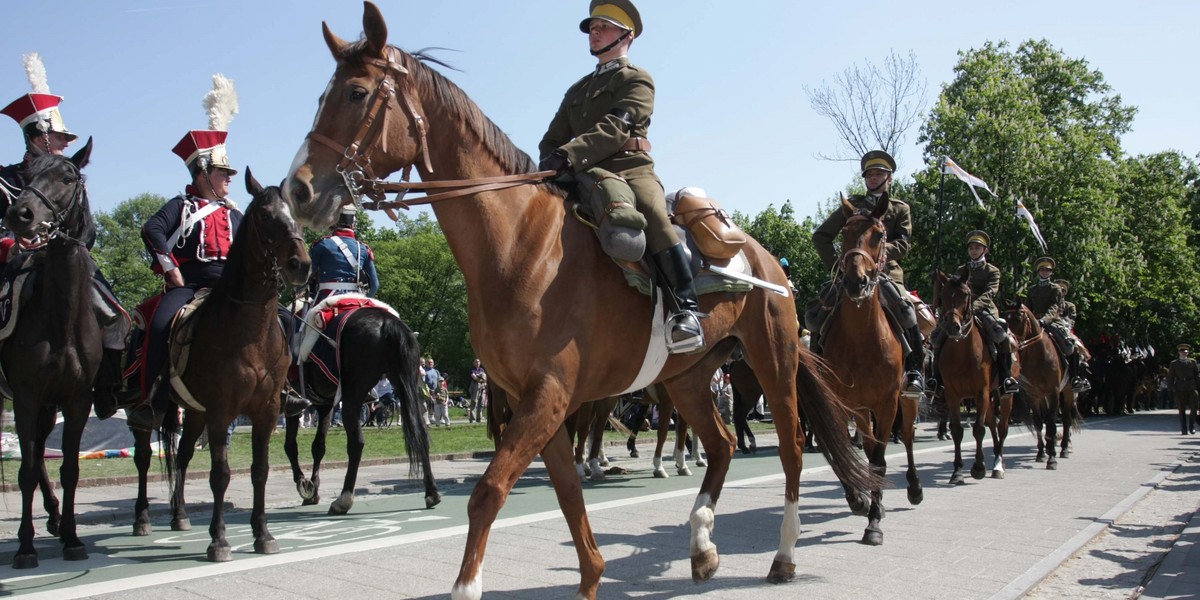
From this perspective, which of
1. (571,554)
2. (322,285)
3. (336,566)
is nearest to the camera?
(336,566)

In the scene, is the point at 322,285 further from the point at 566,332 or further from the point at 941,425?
the point at 941,425

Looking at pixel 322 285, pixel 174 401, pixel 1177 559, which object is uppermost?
pixel 322 285

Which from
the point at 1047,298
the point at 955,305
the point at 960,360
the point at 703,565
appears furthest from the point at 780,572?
the point at 1047,298

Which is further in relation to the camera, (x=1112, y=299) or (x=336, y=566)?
(x=1112, y=299)

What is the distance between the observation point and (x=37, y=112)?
26.1 feet

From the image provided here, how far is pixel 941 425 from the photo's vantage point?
22.3 metres

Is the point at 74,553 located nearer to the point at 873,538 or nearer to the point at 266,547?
the point at 266,547

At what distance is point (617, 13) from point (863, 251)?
12.1 ft

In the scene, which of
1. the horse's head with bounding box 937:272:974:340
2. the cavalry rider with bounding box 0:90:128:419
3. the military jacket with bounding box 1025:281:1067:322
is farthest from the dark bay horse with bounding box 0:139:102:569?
the military jacket with bounding box 1025:281:1067:322

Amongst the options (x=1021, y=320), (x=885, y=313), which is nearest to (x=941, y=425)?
(x=1021, y=320)

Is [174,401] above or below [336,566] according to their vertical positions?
above

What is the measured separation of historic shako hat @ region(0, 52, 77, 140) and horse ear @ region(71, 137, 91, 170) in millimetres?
1103

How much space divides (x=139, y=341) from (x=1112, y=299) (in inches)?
1458

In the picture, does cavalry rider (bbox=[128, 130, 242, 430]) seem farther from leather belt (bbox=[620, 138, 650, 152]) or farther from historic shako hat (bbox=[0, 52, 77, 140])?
leather belt (bbox=[620, 138, 650, 152])
